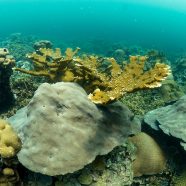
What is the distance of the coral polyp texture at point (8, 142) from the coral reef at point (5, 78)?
2.51m

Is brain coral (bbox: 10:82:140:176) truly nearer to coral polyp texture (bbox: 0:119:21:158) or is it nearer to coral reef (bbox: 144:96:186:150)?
coral polyp texture (bbox: 0:119:21:158)

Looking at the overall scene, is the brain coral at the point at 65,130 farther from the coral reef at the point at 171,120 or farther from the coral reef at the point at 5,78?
the coral reef at the point at 5,78

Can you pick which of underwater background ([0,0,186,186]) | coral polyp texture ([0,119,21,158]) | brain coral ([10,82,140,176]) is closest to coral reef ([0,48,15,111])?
underwater background ([0,0,186,186])

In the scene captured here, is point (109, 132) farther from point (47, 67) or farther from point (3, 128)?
point (47, 67)

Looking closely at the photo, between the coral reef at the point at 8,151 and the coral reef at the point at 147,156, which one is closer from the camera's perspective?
the coral reef at the point at 8,151

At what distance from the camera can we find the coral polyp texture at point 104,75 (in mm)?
4965

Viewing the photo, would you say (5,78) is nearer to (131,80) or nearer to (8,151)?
(8,151)

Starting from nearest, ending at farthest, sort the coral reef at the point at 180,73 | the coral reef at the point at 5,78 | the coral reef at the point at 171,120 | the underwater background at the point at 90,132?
1. the underwater background at the point at 90,132
2. the coral reef at the point at 171,120
3. the coral reef at the point at 5,78
4. the coral reef at the point at 180,73

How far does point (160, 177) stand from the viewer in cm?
596

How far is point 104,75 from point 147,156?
1674mm

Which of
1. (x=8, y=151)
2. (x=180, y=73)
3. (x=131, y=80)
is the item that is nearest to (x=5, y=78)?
(x=8, y=151)

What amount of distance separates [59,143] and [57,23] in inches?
2129

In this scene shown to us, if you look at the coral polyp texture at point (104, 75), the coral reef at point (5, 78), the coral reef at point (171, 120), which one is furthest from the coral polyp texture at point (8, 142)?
the coral reef at point (171, 120)

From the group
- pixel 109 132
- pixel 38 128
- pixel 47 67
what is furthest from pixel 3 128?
pixel 47 67
